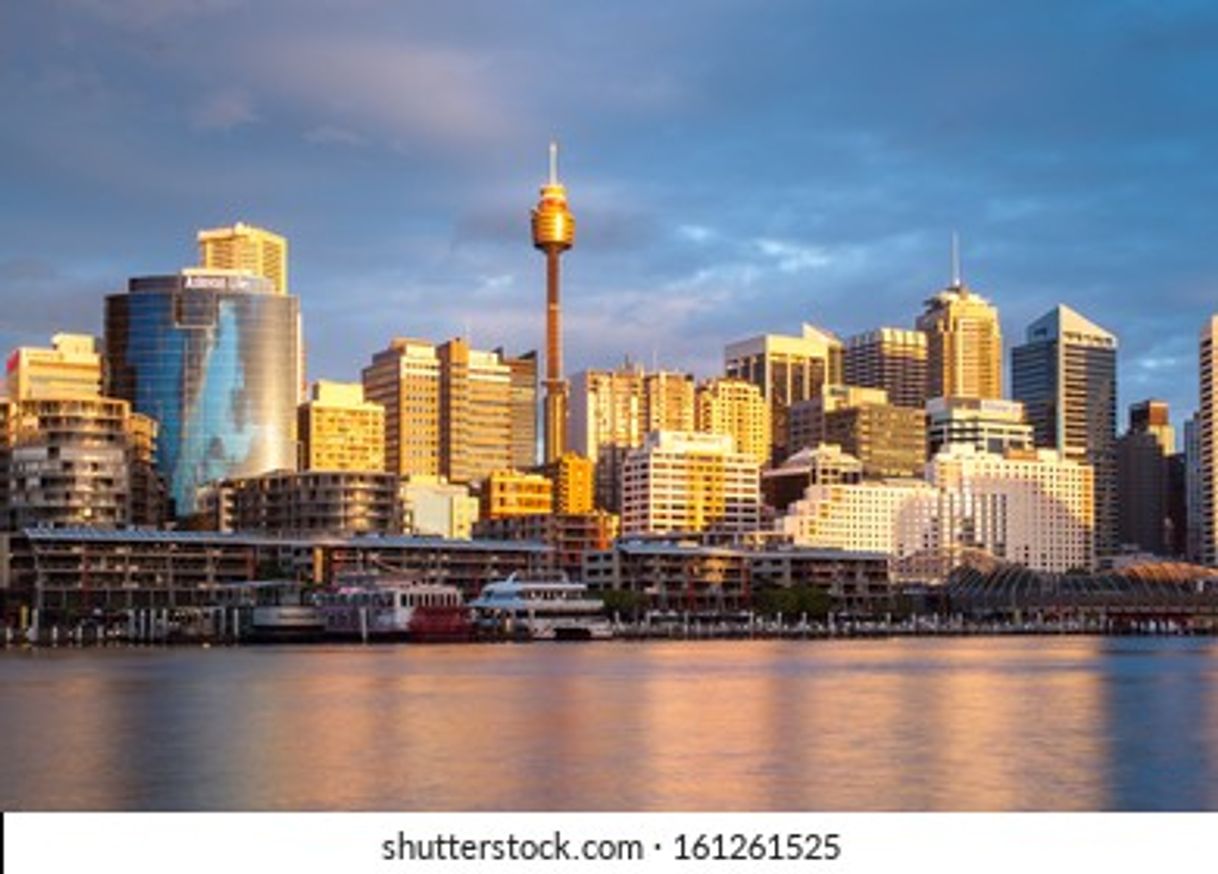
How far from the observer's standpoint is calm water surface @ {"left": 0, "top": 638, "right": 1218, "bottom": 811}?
5819 centimetres

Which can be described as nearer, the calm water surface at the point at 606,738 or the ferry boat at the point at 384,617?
the calm water surface at the point at 606,738

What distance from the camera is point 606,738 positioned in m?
74.6

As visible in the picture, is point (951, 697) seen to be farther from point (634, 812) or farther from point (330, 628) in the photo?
point (330, 628)

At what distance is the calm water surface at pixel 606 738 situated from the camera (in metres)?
58.2

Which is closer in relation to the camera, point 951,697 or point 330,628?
point 951,697

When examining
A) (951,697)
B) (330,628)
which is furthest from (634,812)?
(330,628)

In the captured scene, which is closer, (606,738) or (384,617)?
(606,738)

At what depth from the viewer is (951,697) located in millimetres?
99250

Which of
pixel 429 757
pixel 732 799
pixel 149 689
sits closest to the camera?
pixel 732 799

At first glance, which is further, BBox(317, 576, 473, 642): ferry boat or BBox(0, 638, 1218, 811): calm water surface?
BBox(317, 576, 473, 642): ferry boat

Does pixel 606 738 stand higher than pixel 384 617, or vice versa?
pixel 606 738
